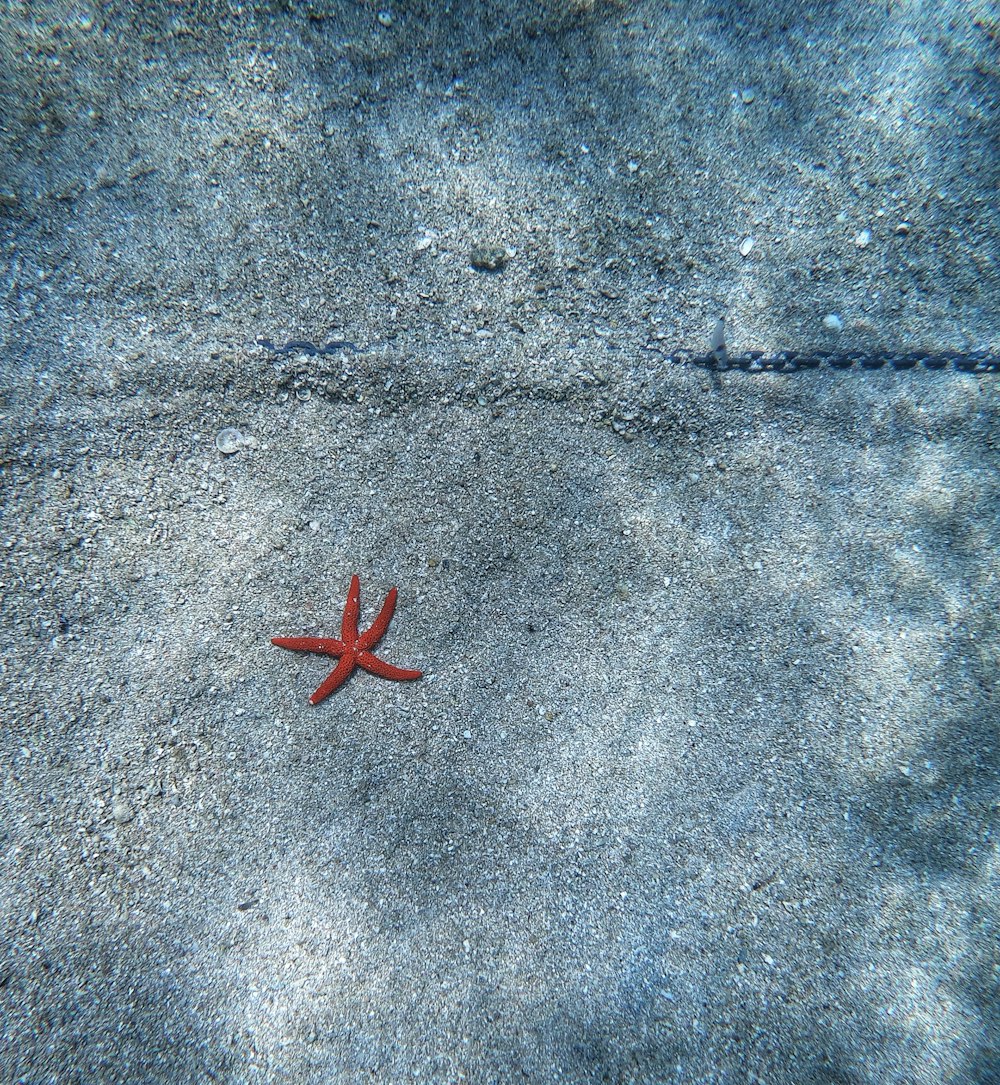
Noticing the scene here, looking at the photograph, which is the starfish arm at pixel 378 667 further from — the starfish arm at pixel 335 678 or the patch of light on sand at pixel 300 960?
the patch of light on sand at pixel 300 960

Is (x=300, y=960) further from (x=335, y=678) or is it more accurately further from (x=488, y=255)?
(x=488, y=255)

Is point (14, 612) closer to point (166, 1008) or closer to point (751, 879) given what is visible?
point (166, 1008)

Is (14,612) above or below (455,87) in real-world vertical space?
below

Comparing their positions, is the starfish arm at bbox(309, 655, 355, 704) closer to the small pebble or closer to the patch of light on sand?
the patch of light on sand

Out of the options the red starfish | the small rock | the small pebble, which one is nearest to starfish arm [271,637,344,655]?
the red starfish

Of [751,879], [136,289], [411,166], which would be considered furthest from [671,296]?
[751,879]

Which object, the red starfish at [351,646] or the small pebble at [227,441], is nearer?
the red starfish at [351,646]

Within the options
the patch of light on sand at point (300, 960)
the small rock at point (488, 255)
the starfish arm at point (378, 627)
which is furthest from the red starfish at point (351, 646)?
the small rock at point (488, 255)
